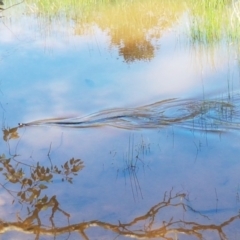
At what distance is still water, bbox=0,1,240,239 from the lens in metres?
2.66

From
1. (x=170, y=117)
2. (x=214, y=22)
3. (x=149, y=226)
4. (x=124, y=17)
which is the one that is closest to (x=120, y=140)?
(x=170, y=117)

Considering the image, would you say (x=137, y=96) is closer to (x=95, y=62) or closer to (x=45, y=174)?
(x=95, y=62)

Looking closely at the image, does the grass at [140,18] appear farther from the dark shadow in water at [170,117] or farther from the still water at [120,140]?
the dark shadow in water at [170,117]

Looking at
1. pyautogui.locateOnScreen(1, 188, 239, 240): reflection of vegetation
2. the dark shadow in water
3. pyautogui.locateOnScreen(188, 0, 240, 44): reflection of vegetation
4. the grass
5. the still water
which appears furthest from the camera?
the grass

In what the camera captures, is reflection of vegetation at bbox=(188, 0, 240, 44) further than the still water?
Yes

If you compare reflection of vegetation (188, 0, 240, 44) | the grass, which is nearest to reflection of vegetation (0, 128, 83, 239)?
the grass

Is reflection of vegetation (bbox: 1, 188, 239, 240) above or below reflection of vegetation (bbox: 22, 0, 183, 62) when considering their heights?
below

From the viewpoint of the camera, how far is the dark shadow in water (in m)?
3.96

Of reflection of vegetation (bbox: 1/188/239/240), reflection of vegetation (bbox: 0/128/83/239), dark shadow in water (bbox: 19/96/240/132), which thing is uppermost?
dark shadow in water (bbox: 19/96/240/132)

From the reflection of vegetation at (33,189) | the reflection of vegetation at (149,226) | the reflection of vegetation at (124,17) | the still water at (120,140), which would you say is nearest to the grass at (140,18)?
the reflection of vegetation at (124,17)

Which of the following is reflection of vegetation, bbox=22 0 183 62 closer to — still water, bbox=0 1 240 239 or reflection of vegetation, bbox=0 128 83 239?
still water, bbox=0 1 240 239

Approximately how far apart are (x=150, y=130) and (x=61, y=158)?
2.65 feet

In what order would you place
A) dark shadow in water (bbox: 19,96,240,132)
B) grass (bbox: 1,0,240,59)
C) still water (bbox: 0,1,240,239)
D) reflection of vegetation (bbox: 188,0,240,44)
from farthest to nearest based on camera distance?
1. grass (bbox: 1,0,240,59)
2. reflection of vegetation (bbox: 188,0,240,44)
3. dark shadow in water (bbox: 19,96,240,132)
4. still water (bbox: 0,1,240,239)

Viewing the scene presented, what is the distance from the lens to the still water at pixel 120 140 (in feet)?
8.73
